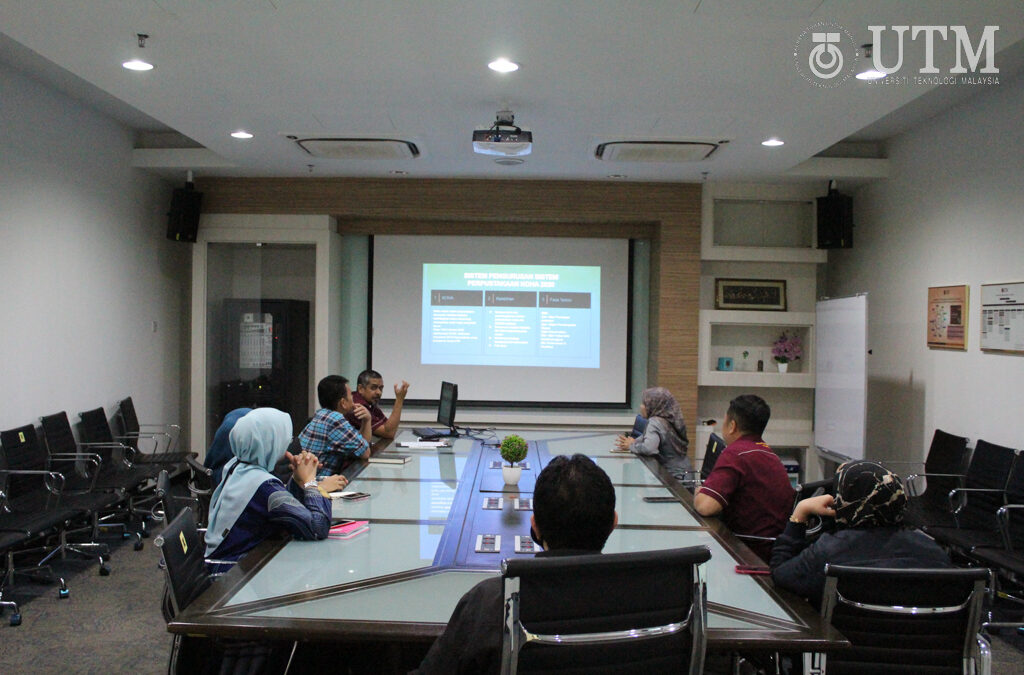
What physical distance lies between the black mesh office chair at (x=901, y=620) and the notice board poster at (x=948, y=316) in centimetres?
384

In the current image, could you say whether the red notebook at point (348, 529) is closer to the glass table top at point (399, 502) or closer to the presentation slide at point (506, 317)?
the glass table top at point (399, 502)

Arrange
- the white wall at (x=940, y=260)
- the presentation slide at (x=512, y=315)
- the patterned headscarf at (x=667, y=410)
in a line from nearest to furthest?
the patterned headscarf at (x=667, y=410) < the white wall at (x=940, y=260) < the presentation slide at (x=512, y=315)

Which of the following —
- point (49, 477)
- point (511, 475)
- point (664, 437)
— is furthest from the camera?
point (49, 477)

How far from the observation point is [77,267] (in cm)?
568

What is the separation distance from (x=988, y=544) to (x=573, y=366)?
3945 millimetres

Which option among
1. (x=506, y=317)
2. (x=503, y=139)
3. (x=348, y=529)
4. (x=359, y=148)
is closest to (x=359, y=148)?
(x=359, y=148)

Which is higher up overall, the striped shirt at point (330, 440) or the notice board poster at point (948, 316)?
the notice board poster at point (948, 316)

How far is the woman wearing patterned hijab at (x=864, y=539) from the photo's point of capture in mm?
2145

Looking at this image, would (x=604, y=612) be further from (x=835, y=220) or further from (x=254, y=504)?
(x=835, y=220)

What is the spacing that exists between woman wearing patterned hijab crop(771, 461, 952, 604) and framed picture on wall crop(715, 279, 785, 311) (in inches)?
200

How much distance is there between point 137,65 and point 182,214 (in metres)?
3.12

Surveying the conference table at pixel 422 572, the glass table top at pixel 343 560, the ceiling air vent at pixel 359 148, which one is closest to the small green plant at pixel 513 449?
the conference table at pixel 422 572

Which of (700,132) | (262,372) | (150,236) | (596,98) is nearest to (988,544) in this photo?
(700,132)

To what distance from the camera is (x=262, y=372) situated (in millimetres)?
7352
